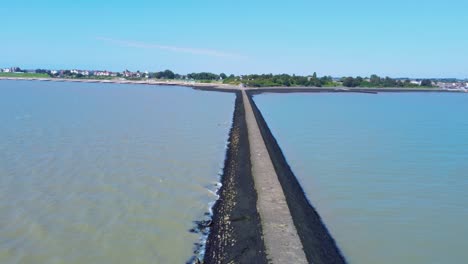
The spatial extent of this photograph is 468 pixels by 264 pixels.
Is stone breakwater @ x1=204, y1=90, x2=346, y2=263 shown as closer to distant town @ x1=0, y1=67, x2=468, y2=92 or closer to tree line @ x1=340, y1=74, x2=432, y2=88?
distant town @ x1=0, y1=67, x2=468, y2=92

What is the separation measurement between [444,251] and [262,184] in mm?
3981

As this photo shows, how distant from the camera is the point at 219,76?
125688 millimetres

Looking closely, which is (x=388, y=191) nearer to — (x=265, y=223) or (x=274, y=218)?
(x=274, y=218)

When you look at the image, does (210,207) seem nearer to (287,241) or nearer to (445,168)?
(287,241)

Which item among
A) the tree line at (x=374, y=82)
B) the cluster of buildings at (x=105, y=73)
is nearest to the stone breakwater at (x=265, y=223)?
the tree line at (x=374, y=82)

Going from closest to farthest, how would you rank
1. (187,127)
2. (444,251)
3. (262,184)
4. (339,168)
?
1. (444,251)
2. (262,184)
3. (339,168)
4. (187,127)

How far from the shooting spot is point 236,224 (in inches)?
278

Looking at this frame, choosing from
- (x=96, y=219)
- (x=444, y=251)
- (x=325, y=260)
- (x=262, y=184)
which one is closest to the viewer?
(x=325, y=260)

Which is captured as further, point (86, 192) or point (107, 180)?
point (107, 180)

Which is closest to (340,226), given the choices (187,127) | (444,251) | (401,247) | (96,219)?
(401,247)

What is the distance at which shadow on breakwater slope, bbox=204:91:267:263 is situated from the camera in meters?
5.80

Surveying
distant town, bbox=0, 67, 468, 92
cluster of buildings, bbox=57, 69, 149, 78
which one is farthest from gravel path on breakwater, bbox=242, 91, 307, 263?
cluster of buildings, bbox=57, 69, 149, 78

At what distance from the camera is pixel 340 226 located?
297 inches

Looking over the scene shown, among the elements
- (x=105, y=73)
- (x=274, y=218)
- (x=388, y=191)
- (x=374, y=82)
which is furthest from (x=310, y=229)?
(x=105, y=73)
